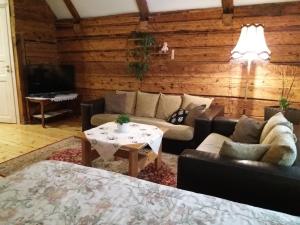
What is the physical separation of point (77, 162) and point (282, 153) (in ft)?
7.90

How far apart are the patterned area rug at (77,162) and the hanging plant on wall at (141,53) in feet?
6.05

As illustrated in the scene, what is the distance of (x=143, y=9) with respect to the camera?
447 centimetres

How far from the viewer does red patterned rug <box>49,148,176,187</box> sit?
281cm

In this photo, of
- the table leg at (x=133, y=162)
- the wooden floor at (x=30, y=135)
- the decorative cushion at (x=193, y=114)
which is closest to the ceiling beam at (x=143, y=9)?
the decorative cushion at (x=193, y=114)

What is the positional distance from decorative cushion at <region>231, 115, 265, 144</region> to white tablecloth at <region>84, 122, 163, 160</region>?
2.89 feet

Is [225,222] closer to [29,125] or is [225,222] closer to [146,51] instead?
[146,51]

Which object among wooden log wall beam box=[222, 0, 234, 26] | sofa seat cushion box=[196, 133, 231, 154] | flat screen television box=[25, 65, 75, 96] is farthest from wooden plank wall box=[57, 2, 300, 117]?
sofa seat cushion box=[196, 133, 231, 154]

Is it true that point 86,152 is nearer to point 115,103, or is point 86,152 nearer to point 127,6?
point 115,103

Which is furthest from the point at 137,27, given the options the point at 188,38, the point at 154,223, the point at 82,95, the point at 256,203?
the point at 154,223

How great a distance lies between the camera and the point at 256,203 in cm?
177

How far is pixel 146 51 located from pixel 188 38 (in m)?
0.83

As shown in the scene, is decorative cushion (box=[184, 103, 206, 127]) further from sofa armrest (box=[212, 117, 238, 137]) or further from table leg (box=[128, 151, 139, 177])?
table leg (box=[128, 151, 139, 177])

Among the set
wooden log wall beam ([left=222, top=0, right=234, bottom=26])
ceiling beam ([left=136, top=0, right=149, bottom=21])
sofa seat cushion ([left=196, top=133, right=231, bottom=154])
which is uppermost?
ceiling beam ([left=136, top=0, right=149, bottom=21])

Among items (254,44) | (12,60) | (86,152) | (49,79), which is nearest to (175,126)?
(86,152)
